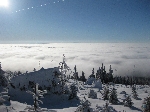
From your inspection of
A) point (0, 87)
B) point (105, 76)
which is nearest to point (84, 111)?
point (0, 87)

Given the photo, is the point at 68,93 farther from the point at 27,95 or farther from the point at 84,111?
the point at 84,111

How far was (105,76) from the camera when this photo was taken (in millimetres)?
103688

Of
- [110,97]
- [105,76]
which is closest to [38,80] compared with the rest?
[110,97]

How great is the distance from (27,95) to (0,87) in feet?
34.4

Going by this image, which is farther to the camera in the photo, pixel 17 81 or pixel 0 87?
pixel 0 87

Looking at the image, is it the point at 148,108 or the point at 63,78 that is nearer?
the point at 148,108

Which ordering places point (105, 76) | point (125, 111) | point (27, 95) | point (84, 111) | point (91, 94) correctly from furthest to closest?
1. point (105, 76)
2. point (91, 94)
3. point (27, 95)
4. point (125, 111)
5. point (84, 111)

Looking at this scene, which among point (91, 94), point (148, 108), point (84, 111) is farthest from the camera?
point (91, 94)

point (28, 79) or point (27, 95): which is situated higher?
point (28, 79)

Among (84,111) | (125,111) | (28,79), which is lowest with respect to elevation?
(125,111)

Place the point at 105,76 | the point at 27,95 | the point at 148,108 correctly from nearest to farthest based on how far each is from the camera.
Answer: the point at 148,108, the point at 27,95, the point at 105,76

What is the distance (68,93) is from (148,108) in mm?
18771

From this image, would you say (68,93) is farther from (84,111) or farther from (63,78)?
(84,111)

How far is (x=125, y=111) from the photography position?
104 ft
